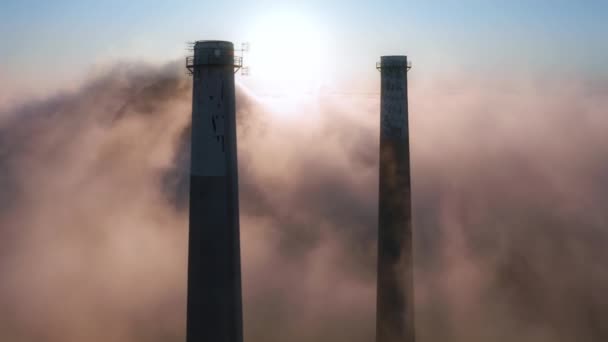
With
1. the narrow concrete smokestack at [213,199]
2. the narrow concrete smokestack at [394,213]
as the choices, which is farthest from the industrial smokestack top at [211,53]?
the narrow concrete smokestack at [394,213]

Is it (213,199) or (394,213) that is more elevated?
(213,199)

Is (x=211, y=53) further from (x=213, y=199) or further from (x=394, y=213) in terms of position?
(x=394, y=213)

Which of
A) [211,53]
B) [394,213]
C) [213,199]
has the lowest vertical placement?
[394,213]

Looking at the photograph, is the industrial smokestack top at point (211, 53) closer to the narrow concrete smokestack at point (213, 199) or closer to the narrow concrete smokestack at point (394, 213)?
the narrow concrete smokestack at point (213, 199)

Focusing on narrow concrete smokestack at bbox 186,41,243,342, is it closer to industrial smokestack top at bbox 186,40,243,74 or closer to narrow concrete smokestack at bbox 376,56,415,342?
industrial smokestack top at bbox 186,40,243,74

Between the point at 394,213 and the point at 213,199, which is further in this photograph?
the point at 394,213

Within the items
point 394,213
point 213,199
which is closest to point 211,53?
point 213,199
